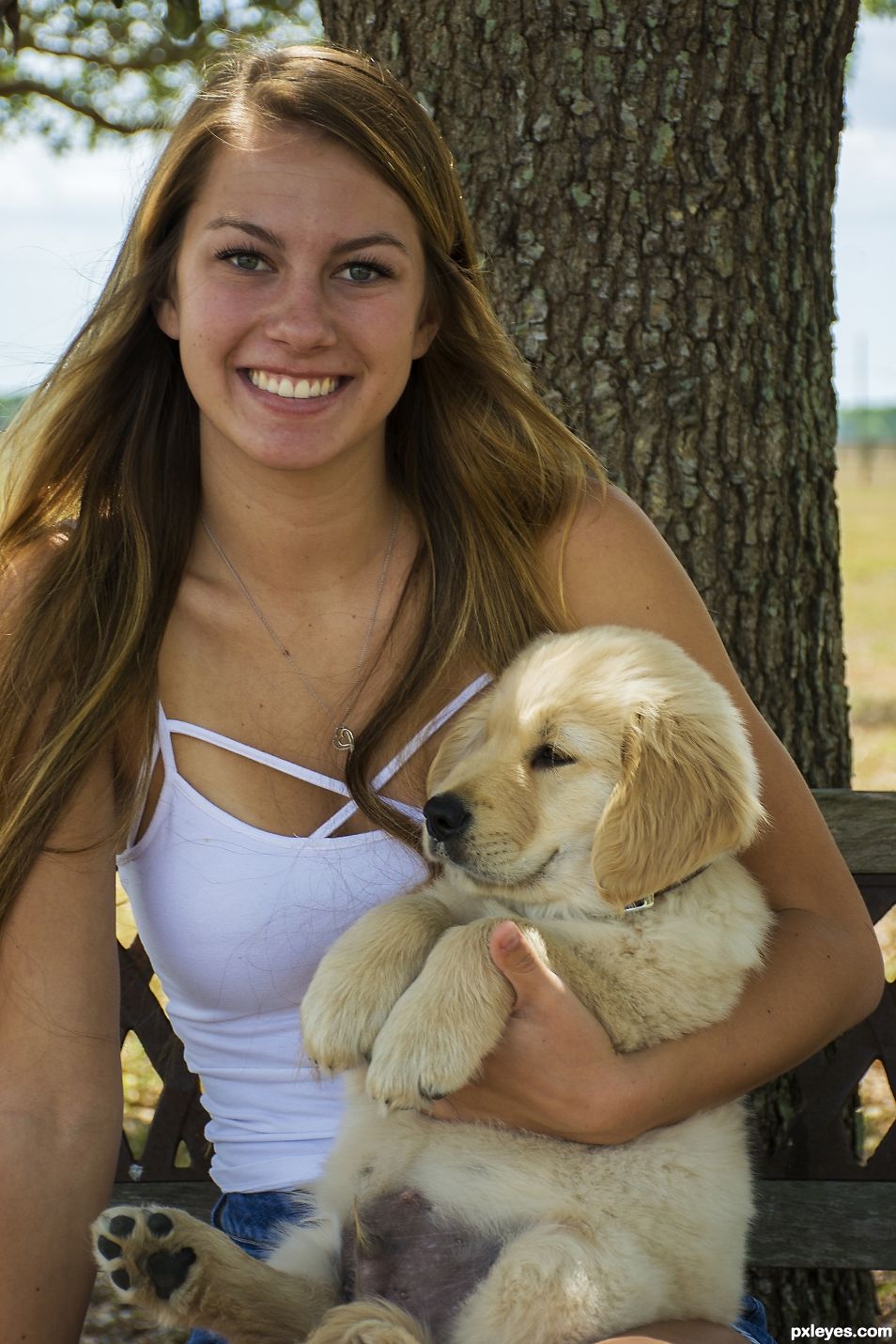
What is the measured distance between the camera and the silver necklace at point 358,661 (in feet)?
8.02

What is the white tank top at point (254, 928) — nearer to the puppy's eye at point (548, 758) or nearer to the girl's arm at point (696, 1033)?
the puppy's eye at point (548, 758)

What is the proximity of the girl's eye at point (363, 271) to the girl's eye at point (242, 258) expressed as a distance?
0.43 feet

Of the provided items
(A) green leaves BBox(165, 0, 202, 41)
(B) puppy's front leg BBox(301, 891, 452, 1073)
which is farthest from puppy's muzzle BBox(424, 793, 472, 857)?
(A) green leaves BBox(165, 0, 202, 41)

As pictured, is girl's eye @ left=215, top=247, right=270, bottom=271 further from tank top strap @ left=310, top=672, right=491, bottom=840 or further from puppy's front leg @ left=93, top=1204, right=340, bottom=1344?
puppy's front leg @ left=93, top=1204, right=340, bottom=1344

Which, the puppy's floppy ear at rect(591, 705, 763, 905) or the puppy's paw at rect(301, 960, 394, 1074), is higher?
the puppy's floppy ear at rect(591, 705, 763, 905)

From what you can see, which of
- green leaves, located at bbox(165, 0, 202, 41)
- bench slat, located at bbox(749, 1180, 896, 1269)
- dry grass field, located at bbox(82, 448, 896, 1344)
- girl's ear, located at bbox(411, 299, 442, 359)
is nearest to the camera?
girl's ear, located at bbox(411, 299, 442, 359)

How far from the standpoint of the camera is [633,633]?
232 cm

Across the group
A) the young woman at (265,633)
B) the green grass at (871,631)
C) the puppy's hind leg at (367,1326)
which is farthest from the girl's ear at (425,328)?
the green grass at (871,631)

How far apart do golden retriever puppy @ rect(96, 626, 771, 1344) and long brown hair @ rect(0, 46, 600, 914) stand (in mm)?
277

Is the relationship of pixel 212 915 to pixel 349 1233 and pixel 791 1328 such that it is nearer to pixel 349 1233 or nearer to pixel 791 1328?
pixel 349 1233

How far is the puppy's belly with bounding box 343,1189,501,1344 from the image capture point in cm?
199

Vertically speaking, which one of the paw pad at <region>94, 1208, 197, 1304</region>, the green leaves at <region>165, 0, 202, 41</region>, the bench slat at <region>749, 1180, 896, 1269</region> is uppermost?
the green leaves at <region>165, 0, 202, 41</region>

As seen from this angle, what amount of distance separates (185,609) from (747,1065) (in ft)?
4.09

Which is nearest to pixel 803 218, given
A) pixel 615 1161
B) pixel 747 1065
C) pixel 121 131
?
pixel 747 1065
